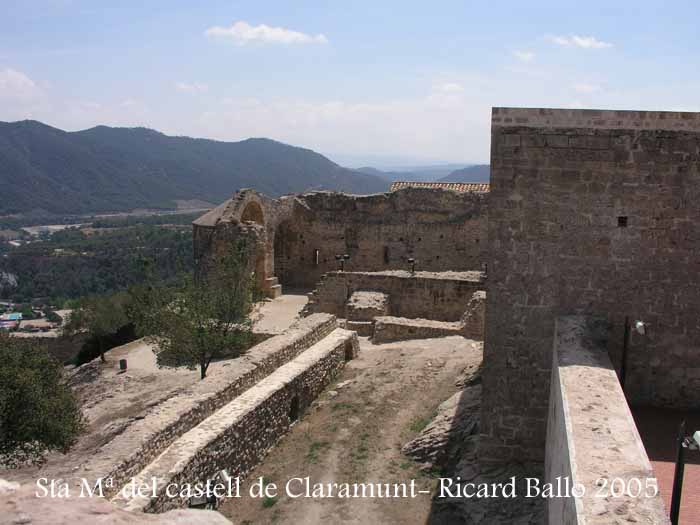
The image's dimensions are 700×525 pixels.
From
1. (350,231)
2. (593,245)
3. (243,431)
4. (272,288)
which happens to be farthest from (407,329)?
(350,231)

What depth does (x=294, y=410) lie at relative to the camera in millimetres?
12484

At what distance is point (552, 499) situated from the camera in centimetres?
622

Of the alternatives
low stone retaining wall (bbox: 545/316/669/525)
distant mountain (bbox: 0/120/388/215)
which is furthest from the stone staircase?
distant mountain (bbox: 0/120/388/215)

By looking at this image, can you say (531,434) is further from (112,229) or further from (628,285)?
(112,229)

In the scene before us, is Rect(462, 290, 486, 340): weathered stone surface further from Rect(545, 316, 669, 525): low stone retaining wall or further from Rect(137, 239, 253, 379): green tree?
Rect(545, 316, 669, 525): low stone retaining wall

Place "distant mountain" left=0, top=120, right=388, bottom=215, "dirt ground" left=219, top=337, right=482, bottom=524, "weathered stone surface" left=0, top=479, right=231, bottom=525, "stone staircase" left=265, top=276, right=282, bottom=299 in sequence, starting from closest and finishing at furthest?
"weathered stone surface" left=0, top=479, right=231, bottom=525 < "dirt ground" left=219, top=337, right=482, bottom=524 < "stone staircase" left=265, top=276, right=282, bottom=299 < "distant mountain" left=0, top=120, right=388, bottom=215

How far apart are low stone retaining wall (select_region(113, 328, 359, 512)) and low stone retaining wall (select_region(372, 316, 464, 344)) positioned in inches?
127

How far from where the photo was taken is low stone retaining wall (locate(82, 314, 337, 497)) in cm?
795

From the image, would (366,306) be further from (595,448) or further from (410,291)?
(595,448)

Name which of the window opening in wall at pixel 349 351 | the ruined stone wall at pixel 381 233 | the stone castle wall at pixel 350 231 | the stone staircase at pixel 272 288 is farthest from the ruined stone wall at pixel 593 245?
the stone staircase at pixel 272 288

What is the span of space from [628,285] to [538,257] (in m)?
1.27

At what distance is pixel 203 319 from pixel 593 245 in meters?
9.76

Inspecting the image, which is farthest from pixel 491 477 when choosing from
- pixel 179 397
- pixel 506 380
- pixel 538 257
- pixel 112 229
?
pixel 112 229

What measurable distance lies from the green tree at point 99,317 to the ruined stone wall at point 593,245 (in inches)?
806
